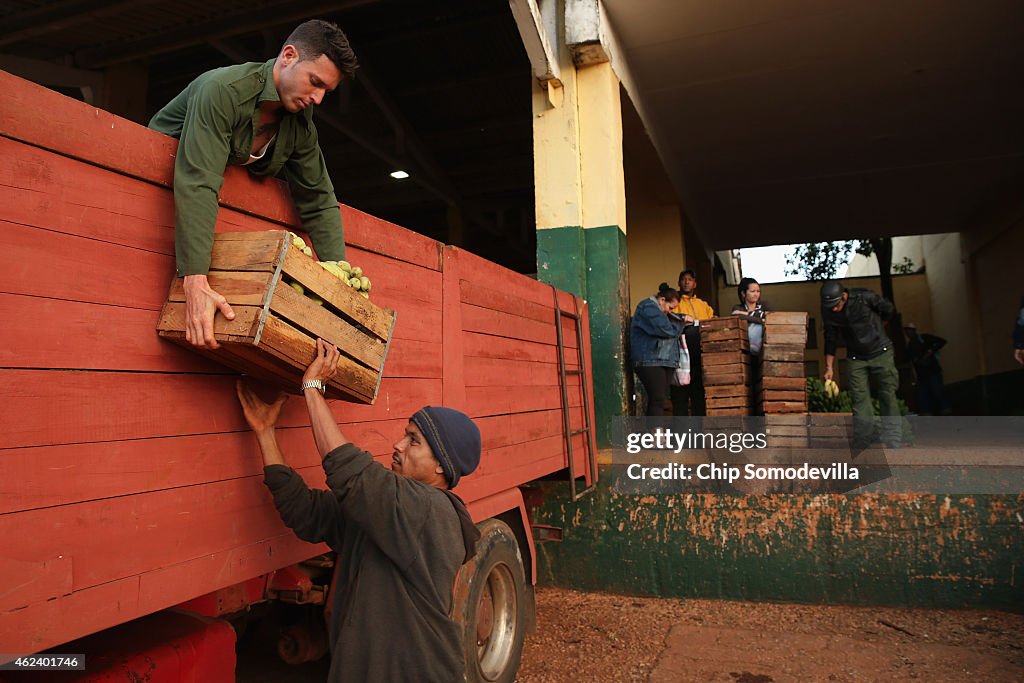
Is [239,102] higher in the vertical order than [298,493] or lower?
higher

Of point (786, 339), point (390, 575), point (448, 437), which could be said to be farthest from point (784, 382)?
point (390, 575)

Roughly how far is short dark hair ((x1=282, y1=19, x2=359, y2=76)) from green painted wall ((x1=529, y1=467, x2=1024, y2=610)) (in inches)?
148

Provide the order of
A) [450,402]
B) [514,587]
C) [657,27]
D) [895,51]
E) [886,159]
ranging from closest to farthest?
[450,402] → [514,587] → [657,27] → [895,51] → [886,159]

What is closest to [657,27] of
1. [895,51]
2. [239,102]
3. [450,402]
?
[895,51]

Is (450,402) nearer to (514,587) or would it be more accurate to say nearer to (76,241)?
(514,587)

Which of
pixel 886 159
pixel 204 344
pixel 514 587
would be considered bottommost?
pixel 514 587

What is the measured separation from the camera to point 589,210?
699cm

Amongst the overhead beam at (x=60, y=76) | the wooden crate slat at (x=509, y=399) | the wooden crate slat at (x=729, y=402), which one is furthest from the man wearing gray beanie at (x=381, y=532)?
the overhead beam at (x=60, y=76)

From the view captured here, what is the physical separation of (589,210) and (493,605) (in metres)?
4.28

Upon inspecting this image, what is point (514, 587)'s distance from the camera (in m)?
4.04

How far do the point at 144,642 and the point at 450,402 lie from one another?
1.76m

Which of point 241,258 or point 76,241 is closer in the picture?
point 76,241

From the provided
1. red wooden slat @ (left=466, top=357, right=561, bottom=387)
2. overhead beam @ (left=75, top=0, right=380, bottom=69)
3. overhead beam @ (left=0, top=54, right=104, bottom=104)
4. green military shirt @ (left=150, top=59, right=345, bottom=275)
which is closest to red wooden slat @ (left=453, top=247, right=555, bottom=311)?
red wooden slat @ (left=466, top=357, right=561, bottom=387)

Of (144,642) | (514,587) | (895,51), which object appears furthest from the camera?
(895,51)
